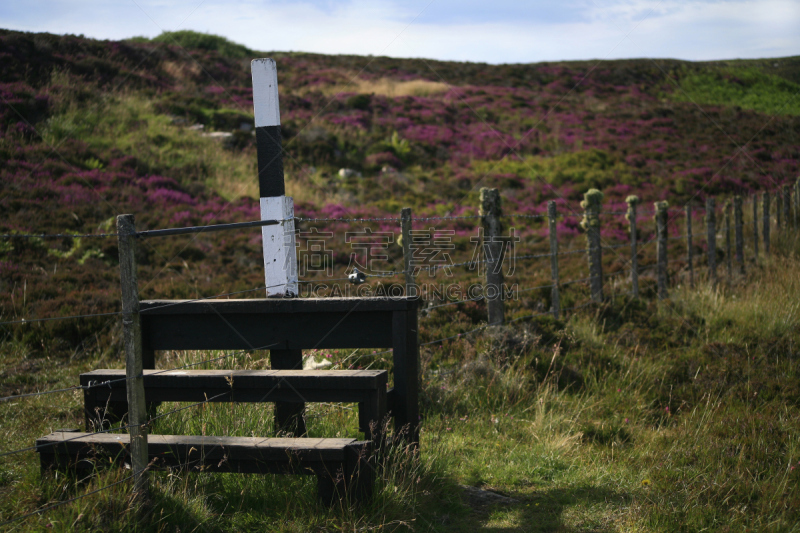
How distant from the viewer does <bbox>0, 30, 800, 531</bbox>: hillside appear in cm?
339

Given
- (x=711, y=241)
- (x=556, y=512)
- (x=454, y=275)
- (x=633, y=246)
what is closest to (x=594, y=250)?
(x=633, y=246)

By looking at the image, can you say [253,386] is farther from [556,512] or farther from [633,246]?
[633,246]

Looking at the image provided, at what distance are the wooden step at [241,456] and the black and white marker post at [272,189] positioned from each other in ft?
3.88

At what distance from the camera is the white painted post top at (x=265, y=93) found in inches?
152

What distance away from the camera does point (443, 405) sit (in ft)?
16.4

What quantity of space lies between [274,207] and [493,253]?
3046 mm

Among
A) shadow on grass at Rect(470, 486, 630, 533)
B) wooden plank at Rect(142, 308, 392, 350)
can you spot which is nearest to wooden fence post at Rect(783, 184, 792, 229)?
shadow on grass at Rect(470, 486, 630, 533)

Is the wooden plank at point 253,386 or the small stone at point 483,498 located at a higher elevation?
the wooden plank at point 253,386

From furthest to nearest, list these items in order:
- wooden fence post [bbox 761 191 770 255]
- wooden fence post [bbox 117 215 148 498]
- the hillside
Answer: wooden fence post [bbox 761 191 770 255] < the hillside < wooden fence post [bbox 117 215 148 498]

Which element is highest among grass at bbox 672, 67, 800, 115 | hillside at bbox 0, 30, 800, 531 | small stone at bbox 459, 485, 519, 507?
grass at bbox 672, 67, 800, 115

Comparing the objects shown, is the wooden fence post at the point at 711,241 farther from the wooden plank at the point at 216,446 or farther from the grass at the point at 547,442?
the wooden plank at the point at 216,446

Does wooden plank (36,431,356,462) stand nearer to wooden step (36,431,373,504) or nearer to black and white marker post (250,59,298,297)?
wooden step (36,431,373,504)

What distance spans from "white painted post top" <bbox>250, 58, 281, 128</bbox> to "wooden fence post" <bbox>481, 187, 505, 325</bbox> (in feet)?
10.1

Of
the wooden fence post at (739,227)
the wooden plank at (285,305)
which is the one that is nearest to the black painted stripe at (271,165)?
the wooden plank at (285,305)
